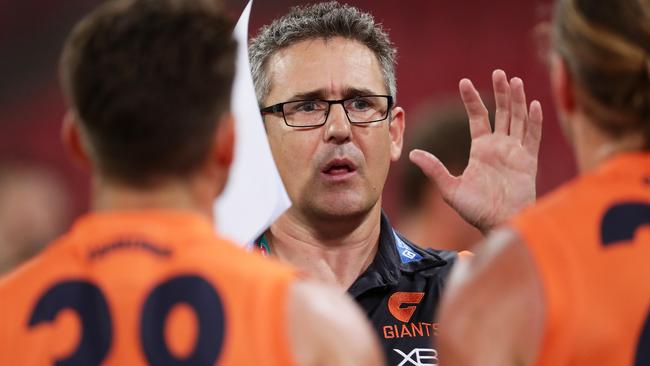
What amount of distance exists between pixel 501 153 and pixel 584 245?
1.11 metres

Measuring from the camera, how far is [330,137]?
361 centimetres

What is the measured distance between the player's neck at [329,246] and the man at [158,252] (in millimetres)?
1473

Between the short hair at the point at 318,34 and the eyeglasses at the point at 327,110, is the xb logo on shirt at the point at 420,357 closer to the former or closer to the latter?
the eyeglasses at the point at 327,110

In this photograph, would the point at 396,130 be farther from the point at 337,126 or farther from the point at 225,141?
the point at 225,141

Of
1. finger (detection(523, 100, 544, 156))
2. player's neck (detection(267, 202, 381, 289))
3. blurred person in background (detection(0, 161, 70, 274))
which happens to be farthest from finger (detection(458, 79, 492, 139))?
blurred person in background (detection(0, 161, 70, 274))

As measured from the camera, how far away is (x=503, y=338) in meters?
2.16

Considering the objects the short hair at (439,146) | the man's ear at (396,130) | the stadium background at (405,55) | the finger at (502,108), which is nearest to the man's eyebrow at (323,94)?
the man's ear at (396,130)

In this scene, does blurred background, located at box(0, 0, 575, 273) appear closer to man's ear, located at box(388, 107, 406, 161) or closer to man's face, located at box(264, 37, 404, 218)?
man's ear, located at box(388, 107, 406, 161)

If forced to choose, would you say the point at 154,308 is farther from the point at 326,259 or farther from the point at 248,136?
the point at 326,259

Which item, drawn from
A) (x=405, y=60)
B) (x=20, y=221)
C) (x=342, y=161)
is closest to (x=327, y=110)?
(x=342, y=161)

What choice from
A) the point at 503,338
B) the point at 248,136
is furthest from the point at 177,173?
the point at 248,136

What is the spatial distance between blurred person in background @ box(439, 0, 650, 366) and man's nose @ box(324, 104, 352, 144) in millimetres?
1362

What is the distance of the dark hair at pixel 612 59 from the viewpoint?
2150 millimetres

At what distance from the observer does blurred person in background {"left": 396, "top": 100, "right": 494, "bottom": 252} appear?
14.6ft
